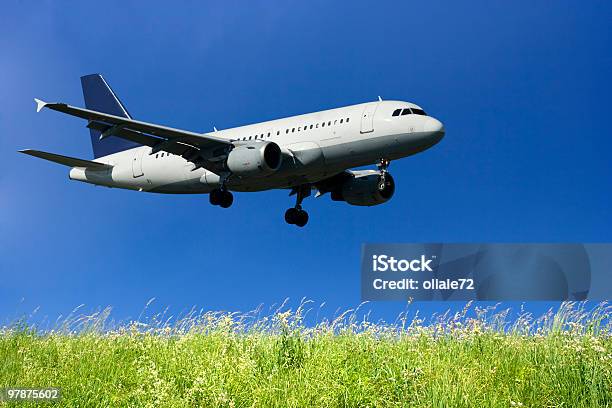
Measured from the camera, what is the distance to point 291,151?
80.8 ft

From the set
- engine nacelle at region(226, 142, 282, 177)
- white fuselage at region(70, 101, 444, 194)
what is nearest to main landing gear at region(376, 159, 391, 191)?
white fuselage at region(70, 101, 444, 194)

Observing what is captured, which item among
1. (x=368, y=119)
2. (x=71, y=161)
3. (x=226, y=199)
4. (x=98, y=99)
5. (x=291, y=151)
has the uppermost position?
(x=98, y=99)

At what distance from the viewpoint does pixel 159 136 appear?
84.4 ft

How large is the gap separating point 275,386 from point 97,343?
4787 mm

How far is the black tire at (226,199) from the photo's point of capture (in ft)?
84.8

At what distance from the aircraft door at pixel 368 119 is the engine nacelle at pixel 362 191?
321 cm

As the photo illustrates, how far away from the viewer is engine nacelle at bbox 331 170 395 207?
27059 millimetres

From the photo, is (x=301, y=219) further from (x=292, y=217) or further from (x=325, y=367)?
(x=325, y=367)

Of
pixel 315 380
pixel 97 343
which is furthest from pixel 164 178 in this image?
pixel 315 380

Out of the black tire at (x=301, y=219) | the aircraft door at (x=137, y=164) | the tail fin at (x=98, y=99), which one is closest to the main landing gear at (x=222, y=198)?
the black tire at (x=301, y=219)

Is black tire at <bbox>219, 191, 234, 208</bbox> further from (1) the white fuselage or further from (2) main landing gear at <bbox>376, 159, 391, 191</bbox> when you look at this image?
(2) main landing gear at <bbox>376, 159, 391, 191</bbox>

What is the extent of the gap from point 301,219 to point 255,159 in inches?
199

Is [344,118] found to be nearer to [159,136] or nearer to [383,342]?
[159,136]

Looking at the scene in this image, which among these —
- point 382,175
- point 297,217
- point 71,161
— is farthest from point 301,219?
point 71,161
